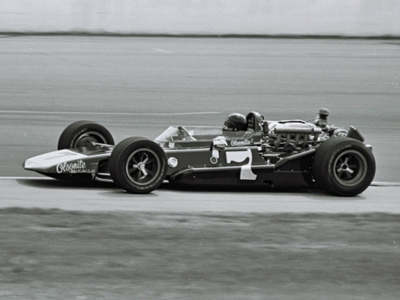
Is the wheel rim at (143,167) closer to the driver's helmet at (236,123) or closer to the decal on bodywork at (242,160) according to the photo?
the decal on bodywork at (242,160)

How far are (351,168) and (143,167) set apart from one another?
214 cm

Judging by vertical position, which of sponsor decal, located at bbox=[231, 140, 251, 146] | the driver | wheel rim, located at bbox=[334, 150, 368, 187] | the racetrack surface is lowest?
the racetrack surface

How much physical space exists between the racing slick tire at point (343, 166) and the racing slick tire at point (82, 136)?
7.98ft

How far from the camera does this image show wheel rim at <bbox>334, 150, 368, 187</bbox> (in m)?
8.76

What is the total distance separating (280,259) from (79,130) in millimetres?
3976

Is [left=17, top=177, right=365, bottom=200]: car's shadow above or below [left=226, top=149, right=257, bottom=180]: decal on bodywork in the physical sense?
below

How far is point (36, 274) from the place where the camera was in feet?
18.1

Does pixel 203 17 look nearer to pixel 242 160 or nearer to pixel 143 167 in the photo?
pixel 242 160

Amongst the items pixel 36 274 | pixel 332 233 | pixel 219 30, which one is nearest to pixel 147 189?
pixel 332 233

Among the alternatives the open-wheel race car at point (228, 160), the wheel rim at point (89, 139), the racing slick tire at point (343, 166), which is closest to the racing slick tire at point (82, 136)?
the wheel rim at point (89, 139)

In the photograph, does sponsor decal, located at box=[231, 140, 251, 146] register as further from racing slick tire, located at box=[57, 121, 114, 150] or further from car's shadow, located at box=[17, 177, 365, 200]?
racing slick tire, located at box=[57, 121, 114, 150]

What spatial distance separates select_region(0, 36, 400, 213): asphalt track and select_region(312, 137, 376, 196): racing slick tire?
0.18 metres

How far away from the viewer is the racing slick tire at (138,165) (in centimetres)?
820

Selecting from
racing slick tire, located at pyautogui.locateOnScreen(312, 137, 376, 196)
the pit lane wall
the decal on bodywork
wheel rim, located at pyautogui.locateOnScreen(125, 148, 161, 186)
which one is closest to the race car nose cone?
wheel rim, located at pyautogui.locateOnScreen(125, 148, 161, 186)
